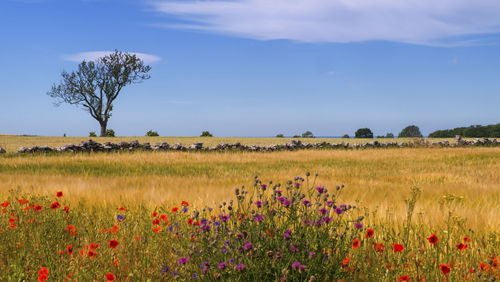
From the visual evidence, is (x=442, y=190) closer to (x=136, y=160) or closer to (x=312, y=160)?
(x=312, y=160)

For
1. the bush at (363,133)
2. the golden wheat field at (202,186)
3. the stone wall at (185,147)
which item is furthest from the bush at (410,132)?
the golden wheat field at (202,186)

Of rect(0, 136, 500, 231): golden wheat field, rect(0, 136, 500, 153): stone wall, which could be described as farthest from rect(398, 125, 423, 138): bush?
rect(0, 136, 500, 231): golden wheat field

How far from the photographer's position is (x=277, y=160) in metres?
18.1

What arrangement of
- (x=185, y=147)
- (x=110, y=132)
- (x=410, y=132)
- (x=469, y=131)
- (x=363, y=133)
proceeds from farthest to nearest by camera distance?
(x=469, y=131), (x=363, y=133), (x=110, y=132), (x=410, y=132), (x=185, y=147)

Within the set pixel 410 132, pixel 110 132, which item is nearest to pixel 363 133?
pixel 410 132

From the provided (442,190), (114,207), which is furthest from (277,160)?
(114,207)

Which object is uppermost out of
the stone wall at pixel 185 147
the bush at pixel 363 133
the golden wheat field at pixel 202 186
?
the bush at pixel 363 133

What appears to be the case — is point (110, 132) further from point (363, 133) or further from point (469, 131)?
point (469, 131)

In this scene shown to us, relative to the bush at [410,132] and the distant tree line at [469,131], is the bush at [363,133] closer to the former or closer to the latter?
the bush at [410,132]

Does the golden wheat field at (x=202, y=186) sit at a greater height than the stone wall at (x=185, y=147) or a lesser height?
lesser

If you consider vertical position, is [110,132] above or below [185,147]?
above

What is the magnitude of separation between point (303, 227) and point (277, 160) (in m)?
14.5

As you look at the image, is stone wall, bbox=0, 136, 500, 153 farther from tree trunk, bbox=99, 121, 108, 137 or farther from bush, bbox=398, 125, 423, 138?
tree trunk, bbox=99, 121, 108, 137

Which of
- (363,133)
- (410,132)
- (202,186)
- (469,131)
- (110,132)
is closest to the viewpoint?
(202,186)
